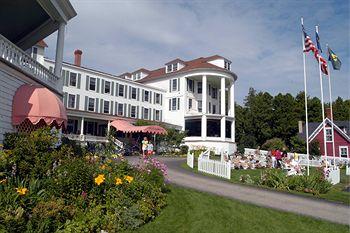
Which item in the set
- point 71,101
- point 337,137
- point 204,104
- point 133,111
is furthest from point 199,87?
point 337,137

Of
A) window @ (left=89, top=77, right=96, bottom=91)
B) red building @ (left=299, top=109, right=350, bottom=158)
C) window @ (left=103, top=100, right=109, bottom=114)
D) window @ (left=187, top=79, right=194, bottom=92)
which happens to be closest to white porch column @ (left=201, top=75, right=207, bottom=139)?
window @ (left=187, top=79, right=194, bottom=92)

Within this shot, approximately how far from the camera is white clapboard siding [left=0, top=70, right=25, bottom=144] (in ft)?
37.3

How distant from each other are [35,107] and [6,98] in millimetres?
1015

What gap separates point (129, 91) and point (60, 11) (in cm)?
2900

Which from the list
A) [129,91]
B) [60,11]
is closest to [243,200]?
[60,11]

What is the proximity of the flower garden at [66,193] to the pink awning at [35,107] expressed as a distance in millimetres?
2380

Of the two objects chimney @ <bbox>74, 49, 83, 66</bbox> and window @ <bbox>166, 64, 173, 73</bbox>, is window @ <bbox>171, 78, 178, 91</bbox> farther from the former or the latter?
chimney @ <bbox>74, 49, 83, 66</bbox>

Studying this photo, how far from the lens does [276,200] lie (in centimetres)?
1120

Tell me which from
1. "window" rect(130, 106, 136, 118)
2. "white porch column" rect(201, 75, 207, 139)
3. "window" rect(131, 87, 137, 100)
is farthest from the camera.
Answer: "window" rect(131, 87, 137, 100)

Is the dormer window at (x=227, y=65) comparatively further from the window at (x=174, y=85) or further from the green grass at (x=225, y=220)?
the green grass at (x=225, y=220)

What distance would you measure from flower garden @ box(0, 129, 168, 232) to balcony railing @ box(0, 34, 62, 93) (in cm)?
367

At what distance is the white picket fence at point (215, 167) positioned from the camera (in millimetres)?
16781

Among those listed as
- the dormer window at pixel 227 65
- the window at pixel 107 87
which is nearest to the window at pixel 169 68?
the dormer window at pixel 227 65

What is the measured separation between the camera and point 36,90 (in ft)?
41.5
